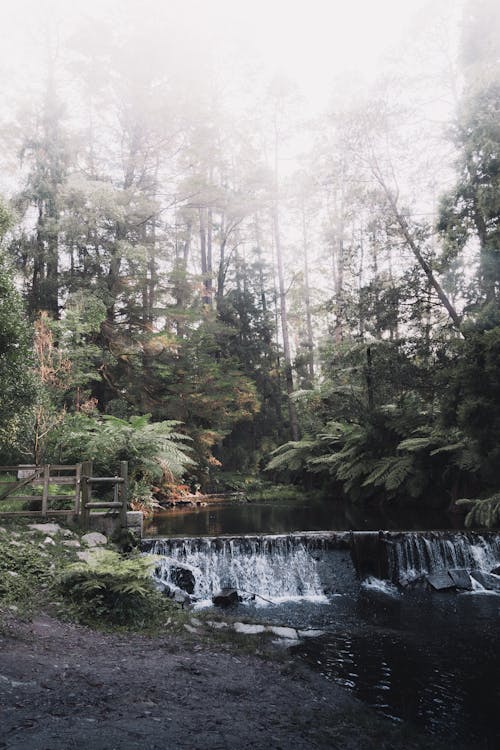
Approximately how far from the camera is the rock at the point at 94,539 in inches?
324

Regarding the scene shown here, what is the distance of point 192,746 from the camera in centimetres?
295

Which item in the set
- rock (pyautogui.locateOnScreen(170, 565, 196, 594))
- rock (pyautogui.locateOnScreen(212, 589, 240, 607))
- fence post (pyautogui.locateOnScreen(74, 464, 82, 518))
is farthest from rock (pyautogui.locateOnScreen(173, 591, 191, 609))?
fence post (pyautogui.locateOnScreen(74, 464, 82, 518))

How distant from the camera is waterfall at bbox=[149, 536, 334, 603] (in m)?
9.09

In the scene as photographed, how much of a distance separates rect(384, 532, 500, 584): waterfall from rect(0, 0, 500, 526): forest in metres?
0.70

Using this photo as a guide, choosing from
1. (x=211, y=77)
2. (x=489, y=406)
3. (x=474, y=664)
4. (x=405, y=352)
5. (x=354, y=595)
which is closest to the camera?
(x=474, y=664)

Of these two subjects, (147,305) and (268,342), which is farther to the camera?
(268,342)

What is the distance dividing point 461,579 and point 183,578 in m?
4.93

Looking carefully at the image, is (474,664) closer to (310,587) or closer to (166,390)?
(310,587)

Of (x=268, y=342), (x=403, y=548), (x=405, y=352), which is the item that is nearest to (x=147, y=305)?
(x=268, y=342)

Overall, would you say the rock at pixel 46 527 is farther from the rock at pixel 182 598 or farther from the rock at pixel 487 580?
the rock at pixel 487 580

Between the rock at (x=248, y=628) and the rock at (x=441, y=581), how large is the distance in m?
4.01

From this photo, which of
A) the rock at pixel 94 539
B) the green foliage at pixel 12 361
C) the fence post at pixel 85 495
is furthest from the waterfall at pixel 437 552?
the green foliage at pixel 12 361

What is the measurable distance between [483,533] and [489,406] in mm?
3517

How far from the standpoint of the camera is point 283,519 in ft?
46.6
